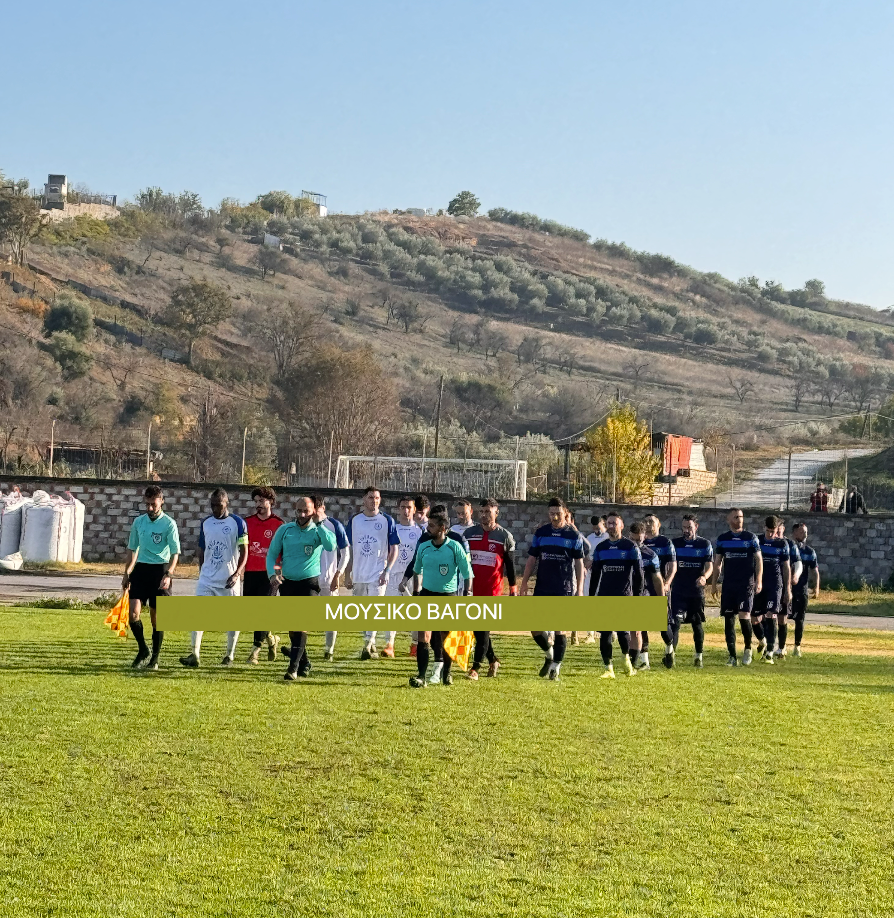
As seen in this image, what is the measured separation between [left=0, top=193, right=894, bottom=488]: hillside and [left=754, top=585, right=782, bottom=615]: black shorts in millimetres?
36081

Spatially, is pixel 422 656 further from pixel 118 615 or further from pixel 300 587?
pixel 118 615

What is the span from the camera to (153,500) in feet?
49.6

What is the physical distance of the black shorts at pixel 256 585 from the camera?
16172 millimetres

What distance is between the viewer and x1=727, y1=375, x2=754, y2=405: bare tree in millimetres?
127875

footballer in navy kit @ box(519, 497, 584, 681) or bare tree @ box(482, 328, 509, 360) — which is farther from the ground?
bare tree @ box(482, 328, 509, 360)

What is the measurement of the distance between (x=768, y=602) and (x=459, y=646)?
244 inches

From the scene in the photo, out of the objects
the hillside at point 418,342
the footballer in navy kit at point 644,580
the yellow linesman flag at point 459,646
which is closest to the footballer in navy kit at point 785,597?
the footballer in navy kit at point 644,580

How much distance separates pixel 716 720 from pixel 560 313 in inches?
5719

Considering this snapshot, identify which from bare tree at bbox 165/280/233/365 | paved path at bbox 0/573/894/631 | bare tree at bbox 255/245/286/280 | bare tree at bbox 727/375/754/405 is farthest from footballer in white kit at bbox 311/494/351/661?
bare tree at bbox 255/245/286/280

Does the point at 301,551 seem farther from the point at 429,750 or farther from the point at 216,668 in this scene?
the point at 429,750

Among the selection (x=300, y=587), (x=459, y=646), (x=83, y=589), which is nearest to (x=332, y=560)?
(x=300, y=587)

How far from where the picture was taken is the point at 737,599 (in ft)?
60.9

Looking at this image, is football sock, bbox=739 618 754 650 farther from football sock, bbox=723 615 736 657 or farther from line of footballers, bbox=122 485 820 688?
football sock, bbox=723 615 736 657

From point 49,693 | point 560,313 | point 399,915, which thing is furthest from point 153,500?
point 560,313
